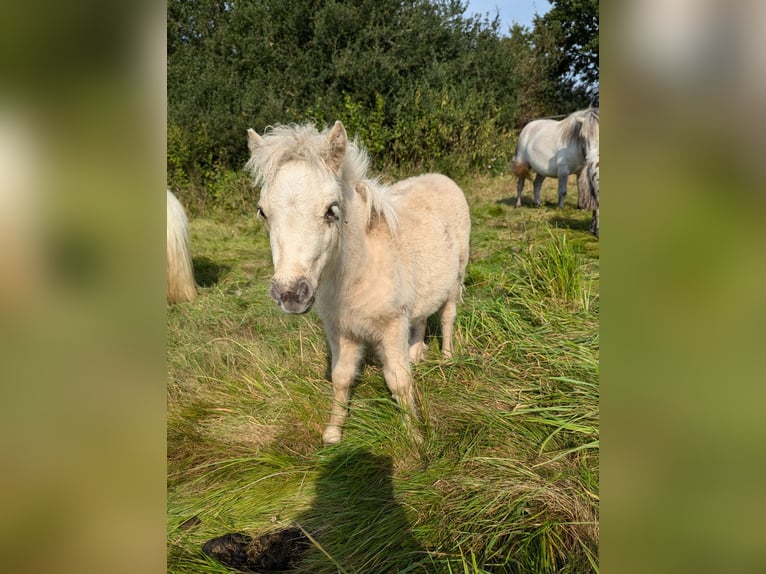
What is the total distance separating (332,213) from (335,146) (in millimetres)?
407

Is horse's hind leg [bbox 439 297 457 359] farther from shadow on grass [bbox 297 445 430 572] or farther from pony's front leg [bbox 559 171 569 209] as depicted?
pony's front leg [bbox 559 171 569 209]

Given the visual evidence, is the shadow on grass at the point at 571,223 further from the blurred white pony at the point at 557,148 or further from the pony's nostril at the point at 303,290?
the pony's nostril at the point at 303,290

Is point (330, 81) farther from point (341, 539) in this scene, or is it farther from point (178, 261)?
point (341, 539)

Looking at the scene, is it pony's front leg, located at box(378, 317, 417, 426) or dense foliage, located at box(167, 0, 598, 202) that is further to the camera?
dense foliage, located at box(167, 0, 598, 202)

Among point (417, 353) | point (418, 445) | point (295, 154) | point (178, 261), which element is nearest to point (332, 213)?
point (295, 154)

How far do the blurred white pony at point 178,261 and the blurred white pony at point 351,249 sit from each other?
9.40 ft

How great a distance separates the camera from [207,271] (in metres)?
6.73

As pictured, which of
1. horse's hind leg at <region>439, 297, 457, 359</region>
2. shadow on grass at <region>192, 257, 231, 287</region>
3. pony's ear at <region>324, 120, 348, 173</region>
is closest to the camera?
pony's ear at <region>324, 120, 348, 173</region>

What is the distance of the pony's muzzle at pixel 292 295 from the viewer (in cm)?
203

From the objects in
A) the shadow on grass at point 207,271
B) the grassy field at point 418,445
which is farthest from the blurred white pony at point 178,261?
the grassy field at point 418,445

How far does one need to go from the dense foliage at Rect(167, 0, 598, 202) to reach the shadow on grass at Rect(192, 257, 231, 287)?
4.49 meters

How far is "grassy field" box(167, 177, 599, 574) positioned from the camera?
1827 millimetres

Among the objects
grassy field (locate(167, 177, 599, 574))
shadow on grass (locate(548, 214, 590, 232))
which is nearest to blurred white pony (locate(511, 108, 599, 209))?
shadow on grass (locate(548, 214, 590, 232))
